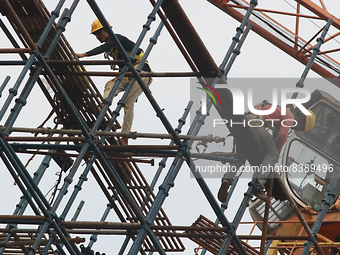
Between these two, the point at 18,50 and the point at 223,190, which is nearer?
the point at 18,50

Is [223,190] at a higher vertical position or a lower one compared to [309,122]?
lower

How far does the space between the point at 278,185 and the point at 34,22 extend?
15.3 ft

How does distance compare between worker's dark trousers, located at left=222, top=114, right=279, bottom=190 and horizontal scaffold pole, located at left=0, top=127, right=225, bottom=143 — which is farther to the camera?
worker's dark trousers, located at left=222, top=114, right=279, bottom=190

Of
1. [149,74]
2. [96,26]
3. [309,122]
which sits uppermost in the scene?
[96,26]

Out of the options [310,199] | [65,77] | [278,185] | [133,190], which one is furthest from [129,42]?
[310,199]

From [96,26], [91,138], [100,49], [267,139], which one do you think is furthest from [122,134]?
[96,26]

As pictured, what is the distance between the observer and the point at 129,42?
11500 mm

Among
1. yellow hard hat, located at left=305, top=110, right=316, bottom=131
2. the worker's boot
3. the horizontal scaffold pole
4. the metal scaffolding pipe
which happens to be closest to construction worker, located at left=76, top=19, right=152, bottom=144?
the metal scaffolding pipe

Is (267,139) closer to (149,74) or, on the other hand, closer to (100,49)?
(149,74)

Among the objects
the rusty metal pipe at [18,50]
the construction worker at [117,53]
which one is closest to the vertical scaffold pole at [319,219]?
the construction worker at [117,53]

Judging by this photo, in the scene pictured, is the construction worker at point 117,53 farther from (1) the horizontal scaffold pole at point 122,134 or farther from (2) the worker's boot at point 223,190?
(2) the worker's boot at point 223,190

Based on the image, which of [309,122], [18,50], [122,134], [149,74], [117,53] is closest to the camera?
[18,50]

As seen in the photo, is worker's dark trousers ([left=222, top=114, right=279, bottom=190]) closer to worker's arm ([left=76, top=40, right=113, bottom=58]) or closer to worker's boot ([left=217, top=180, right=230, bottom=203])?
worker's boot ([left=217, top=180, right=230, bottom=203])

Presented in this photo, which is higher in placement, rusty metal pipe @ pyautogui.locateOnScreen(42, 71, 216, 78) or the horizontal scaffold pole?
rusty metal pipe @ pyautogui.locateOnScreen(42, 71, 216, 78)
